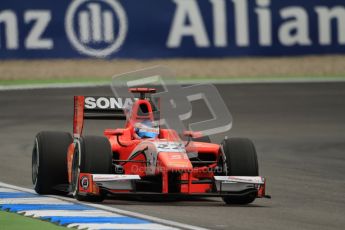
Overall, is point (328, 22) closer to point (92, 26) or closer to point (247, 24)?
point (247, 24)

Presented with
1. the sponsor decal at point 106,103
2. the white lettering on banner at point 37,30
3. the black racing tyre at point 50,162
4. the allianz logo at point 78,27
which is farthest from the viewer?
the white lettering on banner at point 37,30

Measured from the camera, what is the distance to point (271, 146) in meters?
18.5

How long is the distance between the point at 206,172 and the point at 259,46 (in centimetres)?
1914

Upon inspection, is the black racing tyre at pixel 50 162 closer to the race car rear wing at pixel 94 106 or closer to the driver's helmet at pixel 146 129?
the race car rear wing at pixel 94 106

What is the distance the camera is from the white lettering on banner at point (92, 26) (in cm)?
2950

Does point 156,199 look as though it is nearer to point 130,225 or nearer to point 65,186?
point 65,186

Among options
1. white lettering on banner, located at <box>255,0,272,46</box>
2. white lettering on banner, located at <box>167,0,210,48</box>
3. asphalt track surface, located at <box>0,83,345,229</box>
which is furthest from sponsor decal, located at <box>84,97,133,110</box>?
white lettering on banner, located at <box>255,0,272,46</box>

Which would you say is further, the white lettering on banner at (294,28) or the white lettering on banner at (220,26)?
the white lettering on banner at (294,28)

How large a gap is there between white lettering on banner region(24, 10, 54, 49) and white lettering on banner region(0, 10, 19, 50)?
307 millimetres

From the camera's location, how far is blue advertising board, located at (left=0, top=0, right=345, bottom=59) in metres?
29.3

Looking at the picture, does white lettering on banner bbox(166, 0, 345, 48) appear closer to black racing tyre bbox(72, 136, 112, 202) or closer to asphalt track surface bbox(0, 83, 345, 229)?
asphalt track surface bbox(0, 83, 345, 229)

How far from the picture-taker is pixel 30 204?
11.3m

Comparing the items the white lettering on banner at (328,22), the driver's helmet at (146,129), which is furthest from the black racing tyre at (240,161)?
the white lettering on banner at (328,22)

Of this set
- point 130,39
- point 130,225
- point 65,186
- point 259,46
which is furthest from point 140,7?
point 130,225
